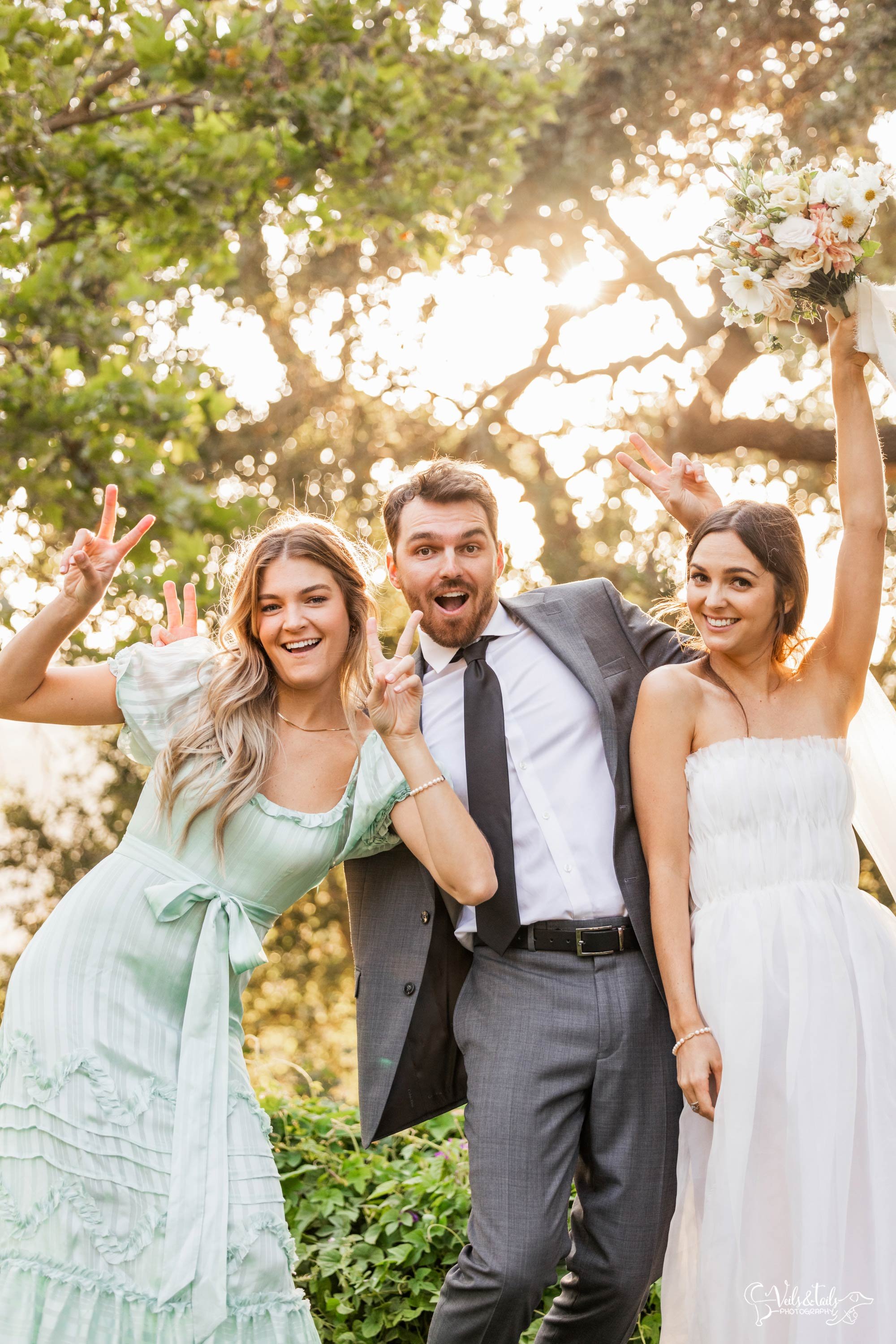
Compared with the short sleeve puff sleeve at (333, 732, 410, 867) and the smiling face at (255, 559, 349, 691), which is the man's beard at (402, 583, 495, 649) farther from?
the short sleeve puff sleeve at (333, 732, 410, 867)

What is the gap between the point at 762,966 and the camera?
2775 millimetres

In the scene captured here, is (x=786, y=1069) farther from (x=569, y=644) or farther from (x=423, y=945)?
(x=569, y=644)

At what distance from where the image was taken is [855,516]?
2.94 metres

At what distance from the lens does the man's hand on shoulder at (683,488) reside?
131 inches

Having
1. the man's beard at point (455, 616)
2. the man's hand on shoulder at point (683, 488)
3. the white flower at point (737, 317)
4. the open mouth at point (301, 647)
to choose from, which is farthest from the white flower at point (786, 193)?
the open mouth at point (301, 647)

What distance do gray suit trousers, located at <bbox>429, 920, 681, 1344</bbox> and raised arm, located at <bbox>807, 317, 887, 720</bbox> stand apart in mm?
964

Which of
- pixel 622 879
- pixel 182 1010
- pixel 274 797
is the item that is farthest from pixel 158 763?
pixel 622 879

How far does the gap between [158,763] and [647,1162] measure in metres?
1.56

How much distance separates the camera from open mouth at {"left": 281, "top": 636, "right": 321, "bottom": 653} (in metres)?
3.11

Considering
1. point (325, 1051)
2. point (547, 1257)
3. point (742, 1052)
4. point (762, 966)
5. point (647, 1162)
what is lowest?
point (325, 1051)

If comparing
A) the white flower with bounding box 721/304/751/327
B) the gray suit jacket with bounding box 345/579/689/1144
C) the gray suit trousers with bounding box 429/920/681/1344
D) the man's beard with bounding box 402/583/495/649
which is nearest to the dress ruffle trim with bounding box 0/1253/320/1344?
the gray suit trousers with bounding box 429/920/681/1344

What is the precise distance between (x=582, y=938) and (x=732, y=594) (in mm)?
934

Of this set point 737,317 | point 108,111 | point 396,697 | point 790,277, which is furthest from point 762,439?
point 396,697

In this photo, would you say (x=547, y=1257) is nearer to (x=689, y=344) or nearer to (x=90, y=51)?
(x=90, y=51)
